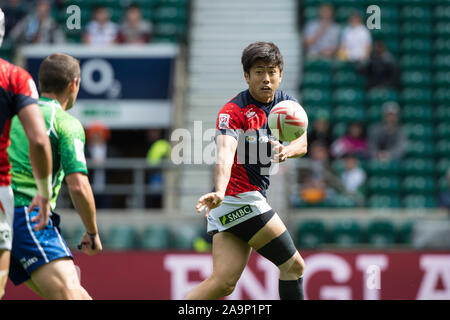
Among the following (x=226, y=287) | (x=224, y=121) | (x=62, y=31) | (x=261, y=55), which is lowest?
(x=226, y=287)

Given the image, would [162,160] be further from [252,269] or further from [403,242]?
[403,242]

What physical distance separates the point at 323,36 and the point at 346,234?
4.97 m

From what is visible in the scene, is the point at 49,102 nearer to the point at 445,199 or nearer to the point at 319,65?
the point at 445,199

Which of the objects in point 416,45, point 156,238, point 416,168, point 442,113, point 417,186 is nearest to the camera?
point 156,238

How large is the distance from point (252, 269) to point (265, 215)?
448cm

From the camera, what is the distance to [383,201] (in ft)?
37.7

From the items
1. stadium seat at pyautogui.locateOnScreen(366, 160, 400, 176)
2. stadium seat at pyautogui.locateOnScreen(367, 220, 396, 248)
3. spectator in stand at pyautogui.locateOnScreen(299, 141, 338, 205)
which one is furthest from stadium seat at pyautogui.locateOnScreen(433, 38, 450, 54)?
stadium seat at pyautogui.locateOnScreen(367, 220, 396, 248)

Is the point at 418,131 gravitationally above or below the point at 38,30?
below

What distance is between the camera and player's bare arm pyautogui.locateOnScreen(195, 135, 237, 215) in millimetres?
4281

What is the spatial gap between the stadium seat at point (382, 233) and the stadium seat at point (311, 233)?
76 cm

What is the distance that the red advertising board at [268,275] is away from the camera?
9227mm

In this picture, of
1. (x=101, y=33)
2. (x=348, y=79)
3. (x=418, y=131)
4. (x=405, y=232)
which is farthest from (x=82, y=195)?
(x=348, y=79)

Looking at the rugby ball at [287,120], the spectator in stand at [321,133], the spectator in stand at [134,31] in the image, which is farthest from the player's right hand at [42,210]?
the spectator in stand at [134,31]

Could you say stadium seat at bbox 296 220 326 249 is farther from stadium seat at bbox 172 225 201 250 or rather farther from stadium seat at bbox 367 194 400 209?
stadium seat at bbox 172 225 201 250
